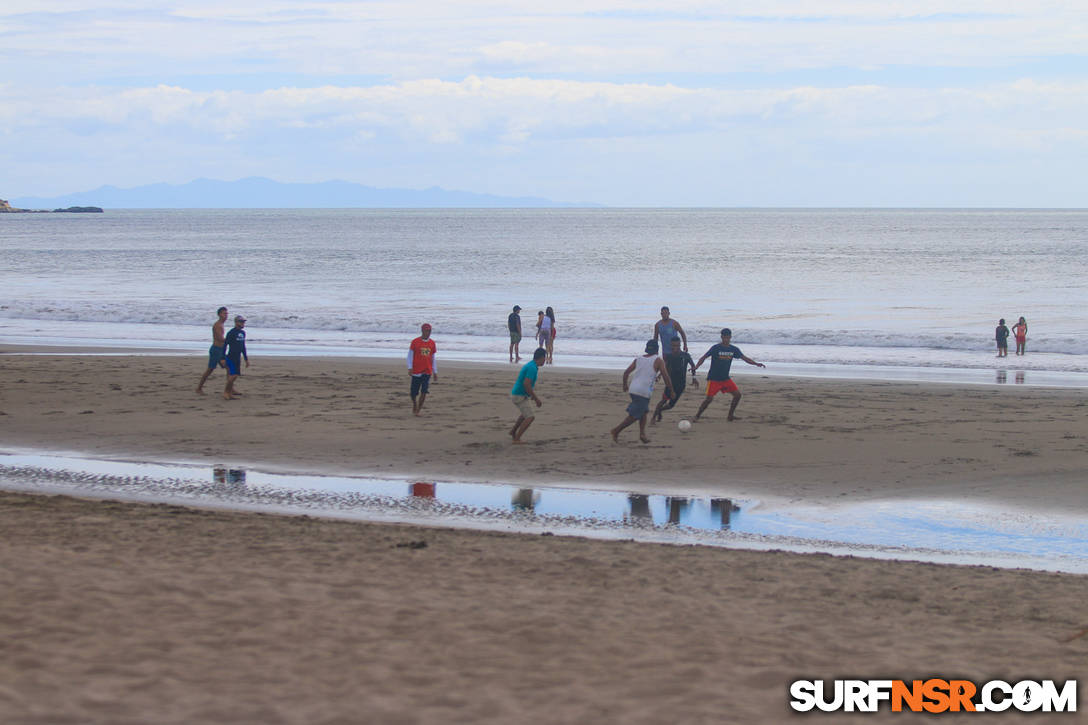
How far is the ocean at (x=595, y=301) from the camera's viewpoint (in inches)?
1137

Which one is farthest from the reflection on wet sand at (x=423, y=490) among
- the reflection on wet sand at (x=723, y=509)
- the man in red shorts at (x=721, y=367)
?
the man in red shorts at (x=721, y=367)

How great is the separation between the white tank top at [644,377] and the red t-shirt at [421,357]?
3624 millimetres

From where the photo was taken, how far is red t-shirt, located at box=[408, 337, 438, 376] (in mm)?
15844

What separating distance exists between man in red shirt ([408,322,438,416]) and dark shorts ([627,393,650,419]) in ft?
11.6

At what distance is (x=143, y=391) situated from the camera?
60.8 feet

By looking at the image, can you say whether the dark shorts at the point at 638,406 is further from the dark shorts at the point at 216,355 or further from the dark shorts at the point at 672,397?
the dark shorts at the point at 216,355

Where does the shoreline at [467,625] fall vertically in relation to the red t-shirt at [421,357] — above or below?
below

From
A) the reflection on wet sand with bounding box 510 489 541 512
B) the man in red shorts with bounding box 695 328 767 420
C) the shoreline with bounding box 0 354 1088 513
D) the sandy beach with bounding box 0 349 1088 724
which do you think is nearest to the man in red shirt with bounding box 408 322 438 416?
the shoreline with bounding box 0 354 1088 513

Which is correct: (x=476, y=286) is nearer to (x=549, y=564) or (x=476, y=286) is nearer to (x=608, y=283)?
(x=608, y=283)

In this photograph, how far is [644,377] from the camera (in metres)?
13.6

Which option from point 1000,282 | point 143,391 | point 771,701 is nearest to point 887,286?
point 1000,282

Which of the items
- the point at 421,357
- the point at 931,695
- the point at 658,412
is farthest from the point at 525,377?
the point at 931,695

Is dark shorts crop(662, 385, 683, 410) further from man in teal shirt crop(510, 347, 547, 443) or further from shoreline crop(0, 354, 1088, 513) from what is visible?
man in teal shirt crop(510, 347, 547, 443)

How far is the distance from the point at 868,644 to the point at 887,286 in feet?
166
